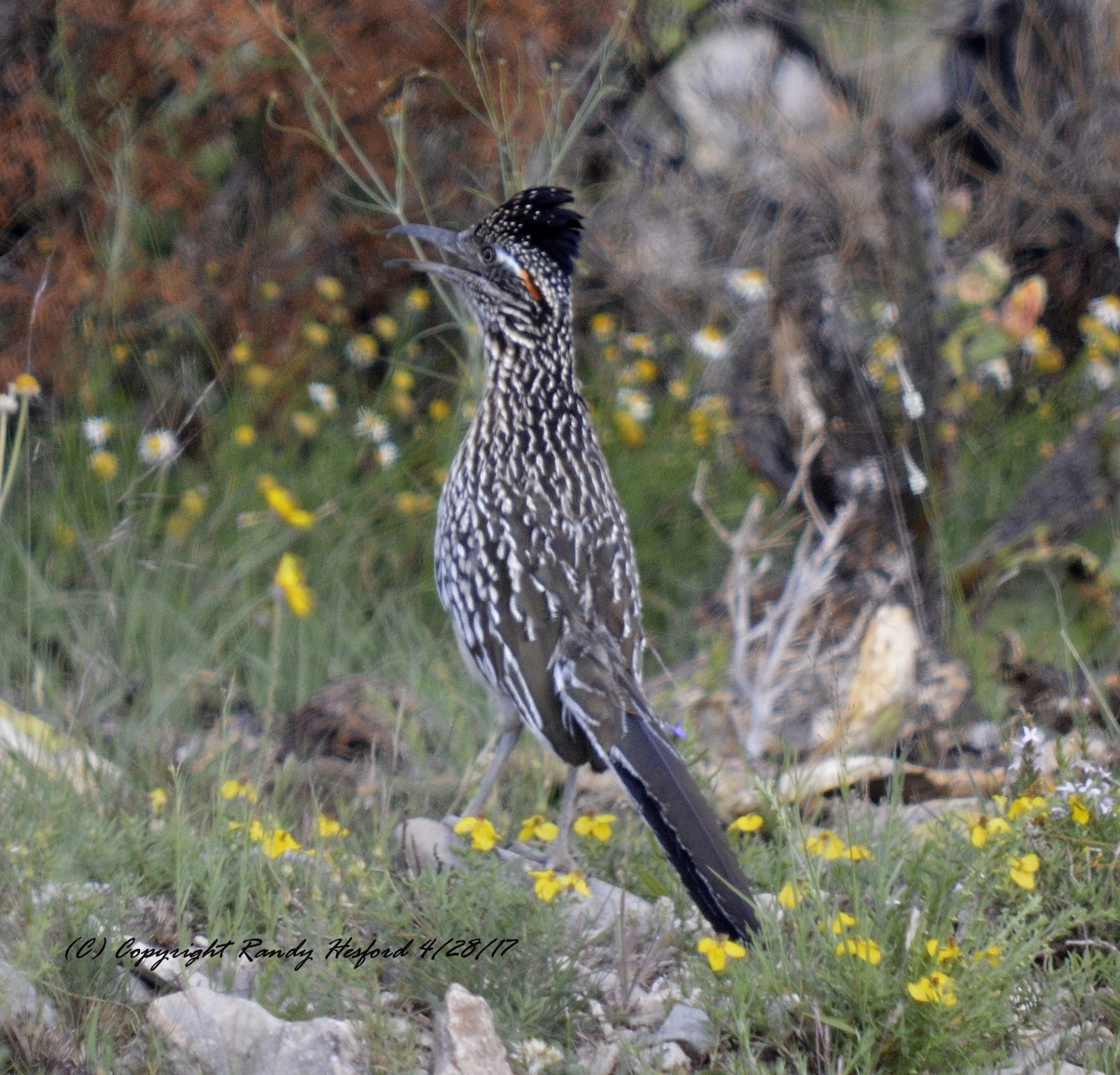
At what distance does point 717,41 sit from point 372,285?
180 cm

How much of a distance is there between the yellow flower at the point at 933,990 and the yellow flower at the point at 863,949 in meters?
0.07

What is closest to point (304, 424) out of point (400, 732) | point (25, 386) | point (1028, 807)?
point (25, 386)

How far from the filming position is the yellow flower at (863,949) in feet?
9.26

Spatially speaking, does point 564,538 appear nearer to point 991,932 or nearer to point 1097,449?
point 991,932

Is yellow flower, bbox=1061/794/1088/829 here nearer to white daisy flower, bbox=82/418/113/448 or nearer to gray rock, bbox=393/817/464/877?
gray rock, bbox=393/817/464/877

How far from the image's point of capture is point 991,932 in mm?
3260

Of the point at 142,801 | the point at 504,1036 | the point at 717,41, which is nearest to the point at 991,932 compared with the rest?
the point at 504,1036

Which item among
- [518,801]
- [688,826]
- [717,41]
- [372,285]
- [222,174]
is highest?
[717,41]

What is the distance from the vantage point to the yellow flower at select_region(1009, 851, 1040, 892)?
10.1ft

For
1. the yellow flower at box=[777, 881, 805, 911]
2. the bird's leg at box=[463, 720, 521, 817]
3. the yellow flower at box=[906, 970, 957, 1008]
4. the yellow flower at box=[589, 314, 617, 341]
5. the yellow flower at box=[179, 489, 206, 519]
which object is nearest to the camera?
the yellow flower at box=[906, 970, 957, 1008]

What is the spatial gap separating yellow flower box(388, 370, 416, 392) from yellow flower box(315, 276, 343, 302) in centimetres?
37

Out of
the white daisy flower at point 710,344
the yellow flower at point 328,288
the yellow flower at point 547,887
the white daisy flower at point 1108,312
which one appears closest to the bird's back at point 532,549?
the yellow flower at point 547,887

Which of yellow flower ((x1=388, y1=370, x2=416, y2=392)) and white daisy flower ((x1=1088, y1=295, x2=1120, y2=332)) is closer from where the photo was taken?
yellow flower ((x1=388, y1=370, x2=416, y2=392))

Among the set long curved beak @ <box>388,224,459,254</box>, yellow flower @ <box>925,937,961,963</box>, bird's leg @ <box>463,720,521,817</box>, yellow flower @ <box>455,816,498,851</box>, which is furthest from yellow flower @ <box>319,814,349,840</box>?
long curved beak @ <box>388,224,459,254</box>
